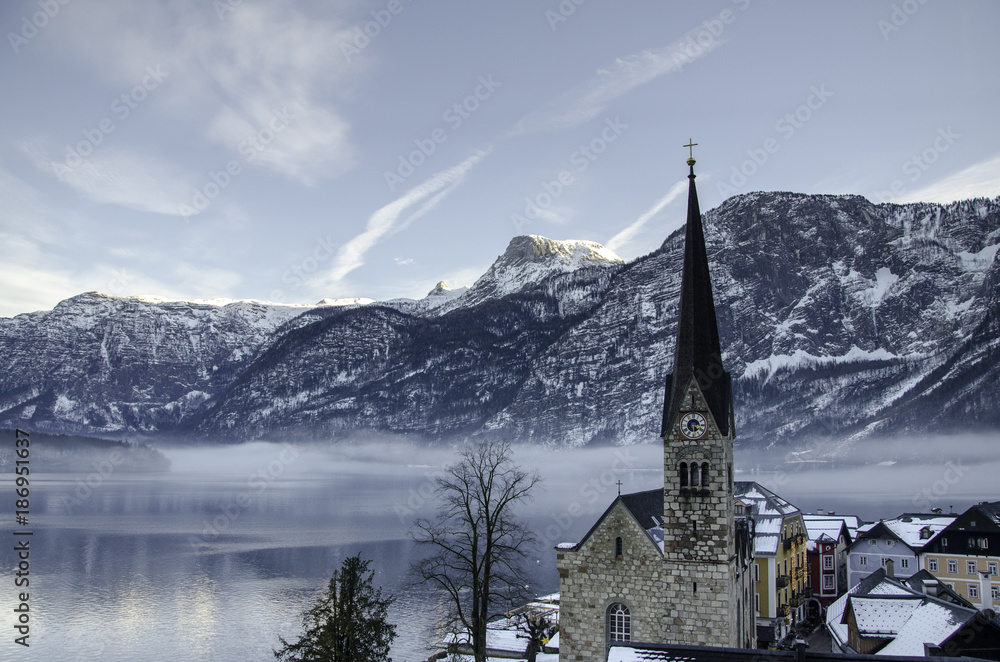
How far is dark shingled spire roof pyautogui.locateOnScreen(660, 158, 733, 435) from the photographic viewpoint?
38.3m

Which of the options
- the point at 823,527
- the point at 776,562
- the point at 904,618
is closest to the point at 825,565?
the point at 823,527

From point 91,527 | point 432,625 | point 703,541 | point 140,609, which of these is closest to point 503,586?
point 432,625

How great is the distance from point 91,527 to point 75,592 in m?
88.4

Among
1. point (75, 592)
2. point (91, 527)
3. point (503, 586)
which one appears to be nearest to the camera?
point (503, 586)

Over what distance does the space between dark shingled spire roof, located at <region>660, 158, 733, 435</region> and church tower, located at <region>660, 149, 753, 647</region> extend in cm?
5

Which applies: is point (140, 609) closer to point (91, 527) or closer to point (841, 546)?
point (841, 546)

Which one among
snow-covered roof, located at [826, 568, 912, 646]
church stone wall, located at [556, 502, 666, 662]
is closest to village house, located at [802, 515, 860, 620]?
snow-covered roof, located at [826, 568, 912, 646]

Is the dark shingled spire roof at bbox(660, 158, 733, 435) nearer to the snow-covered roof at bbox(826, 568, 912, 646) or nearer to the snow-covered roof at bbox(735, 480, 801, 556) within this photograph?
the snow-covered roof at bbox(826, 568, 912, 646)

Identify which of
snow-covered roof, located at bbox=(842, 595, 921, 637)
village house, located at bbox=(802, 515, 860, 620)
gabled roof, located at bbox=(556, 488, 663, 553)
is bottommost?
village house, located at bbox=(802, 515, 860, 620)

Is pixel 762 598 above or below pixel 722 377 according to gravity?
below

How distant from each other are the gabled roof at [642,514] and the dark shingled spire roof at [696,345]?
4129 millimetres

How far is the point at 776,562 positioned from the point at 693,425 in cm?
3156

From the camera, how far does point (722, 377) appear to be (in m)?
39.1

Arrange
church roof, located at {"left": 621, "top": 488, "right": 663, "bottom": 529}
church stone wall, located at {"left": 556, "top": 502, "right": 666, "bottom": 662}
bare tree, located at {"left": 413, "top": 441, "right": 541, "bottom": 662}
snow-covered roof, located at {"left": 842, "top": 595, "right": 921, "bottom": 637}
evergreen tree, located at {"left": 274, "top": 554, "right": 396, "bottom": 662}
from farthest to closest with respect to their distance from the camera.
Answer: snow-covered roof, located at {"left": 842, "top": 595, "right": 921, "bottom": 637}
church roof, located at {"left": 621, "top": 488, "right": 663, "bottom": 529}
church stone wall, located at {"left": 556, "top": 502, "right": 666, "bottom": 662}
bare tree, located at {"left": 413, "top": 441, "right": 541, "bottom": 662}
evergreen tree, located at {"left": 274, "top": 554, "right": 396, "bottom": 662}
